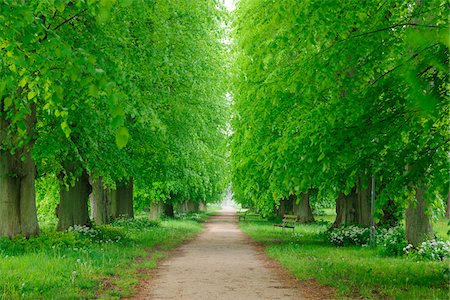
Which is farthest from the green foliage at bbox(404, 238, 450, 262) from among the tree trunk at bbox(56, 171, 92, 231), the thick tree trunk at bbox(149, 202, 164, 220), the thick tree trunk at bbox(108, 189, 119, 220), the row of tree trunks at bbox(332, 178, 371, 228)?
the thick tree trunk at bbox(149, 202, 164, 220)

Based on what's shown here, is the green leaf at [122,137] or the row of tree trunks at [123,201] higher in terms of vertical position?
the green leaf at [122,137]

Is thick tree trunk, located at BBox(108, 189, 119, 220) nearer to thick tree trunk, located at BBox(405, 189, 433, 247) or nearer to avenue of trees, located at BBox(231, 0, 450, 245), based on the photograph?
thick tree trunk, located at BBox(405, 189, 433, 247)

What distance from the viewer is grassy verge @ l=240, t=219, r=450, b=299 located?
9.31 meters

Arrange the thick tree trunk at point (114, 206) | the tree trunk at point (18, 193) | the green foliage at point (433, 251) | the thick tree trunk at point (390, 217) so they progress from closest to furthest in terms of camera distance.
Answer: the green foliage at point (433, 251) → the tree trunk at point (18, 193) → the thick tree trunk at point (390, 217) → the thick tree trunk at point (114, 206)

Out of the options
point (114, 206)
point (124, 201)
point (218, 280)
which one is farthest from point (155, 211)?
point (218, 280)

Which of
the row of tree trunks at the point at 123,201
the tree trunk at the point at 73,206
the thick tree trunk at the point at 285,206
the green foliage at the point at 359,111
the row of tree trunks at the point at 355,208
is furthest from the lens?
the thick tree trunk at the point at 285,206

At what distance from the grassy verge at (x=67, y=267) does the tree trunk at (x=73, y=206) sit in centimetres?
195

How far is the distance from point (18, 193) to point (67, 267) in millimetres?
4955

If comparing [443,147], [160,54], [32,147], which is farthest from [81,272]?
[443,147]

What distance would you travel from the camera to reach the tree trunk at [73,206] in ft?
65.4

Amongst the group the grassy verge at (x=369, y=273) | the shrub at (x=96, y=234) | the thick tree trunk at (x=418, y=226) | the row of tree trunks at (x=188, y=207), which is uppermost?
the thick tree trunk at (x=418, y=226)

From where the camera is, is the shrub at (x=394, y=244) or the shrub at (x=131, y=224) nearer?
the shrub at (x=394, y=244)

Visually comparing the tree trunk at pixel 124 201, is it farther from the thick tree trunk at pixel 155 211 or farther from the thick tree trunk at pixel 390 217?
the thick tree trunk at pixel 390 217

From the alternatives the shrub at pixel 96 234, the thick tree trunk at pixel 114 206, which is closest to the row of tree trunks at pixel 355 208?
the shrub at pixel 96 234
